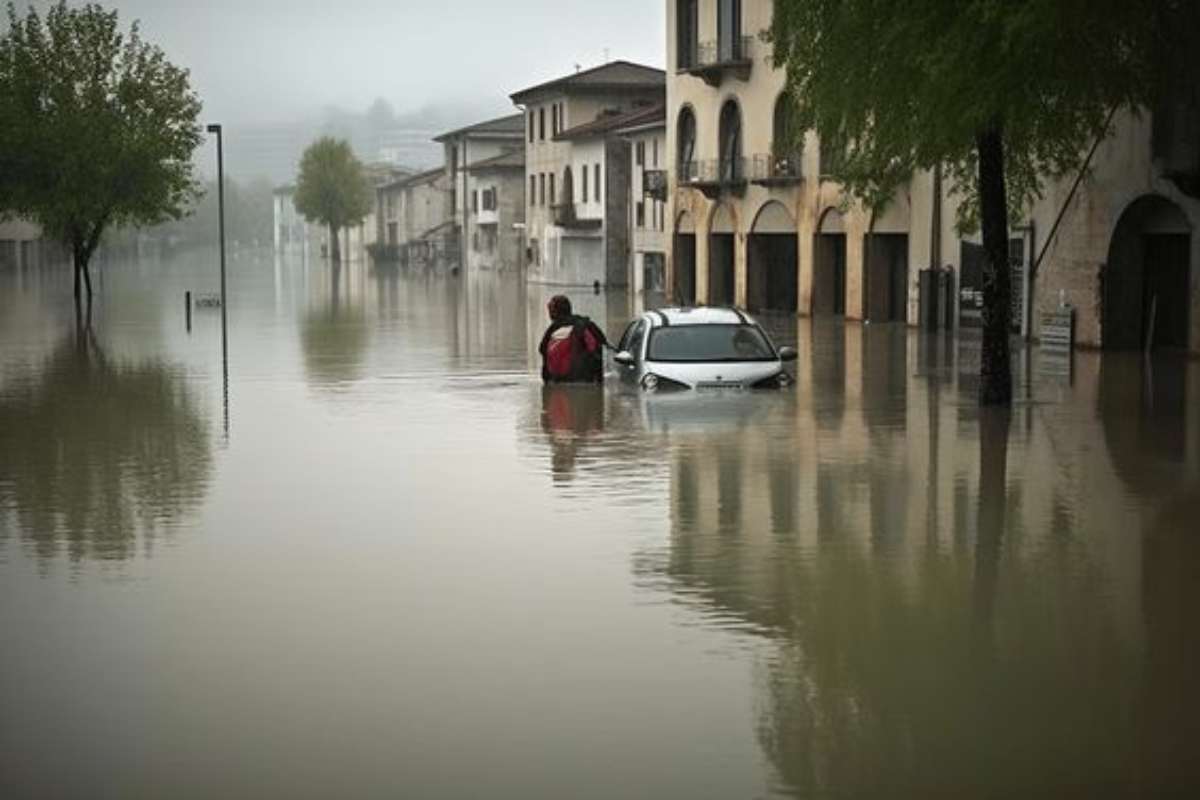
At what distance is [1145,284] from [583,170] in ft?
182

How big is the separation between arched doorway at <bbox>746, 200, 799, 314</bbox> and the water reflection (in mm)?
36276

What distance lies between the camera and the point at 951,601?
1171cm

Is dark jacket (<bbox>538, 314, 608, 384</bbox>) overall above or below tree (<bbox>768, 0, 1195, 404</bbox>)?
below

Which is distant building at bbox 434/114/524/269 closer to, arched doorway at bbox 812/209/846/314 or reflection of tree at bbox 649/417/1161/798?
arched doorway at bbox 812/209/846/314

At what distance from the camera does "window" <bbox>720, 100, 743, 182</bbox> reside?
57062mm

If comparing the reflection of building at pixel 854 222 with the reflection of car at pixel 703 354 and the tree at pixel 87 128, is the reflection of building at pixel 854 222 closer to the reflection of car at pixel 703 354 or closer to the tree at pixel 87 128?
the reflection of car at pixel 703 354

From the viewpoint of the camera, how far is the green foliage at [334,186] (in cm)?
16150

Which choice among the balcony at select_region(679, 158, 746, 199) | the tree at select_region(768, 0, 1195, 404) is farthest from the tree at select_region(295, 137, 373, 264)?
the tree at select_region(768, 0, 1195, 404)

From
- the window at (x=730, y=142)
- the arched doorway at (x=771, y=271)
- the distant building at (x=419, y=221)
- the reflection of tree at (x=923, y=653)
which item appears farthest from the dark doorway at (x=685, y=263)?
the distant building at (x=419, y=221)

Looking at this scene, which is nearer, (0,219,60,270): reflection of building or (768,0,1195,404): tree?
(768,0,1195,404): tree

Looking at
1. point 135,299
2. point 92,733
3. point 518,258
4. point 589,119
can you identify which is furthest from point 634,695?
point 518,258

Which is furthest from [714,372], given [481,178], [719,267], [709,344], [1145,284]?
[481,178]

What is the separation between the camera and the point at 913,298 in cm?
4500

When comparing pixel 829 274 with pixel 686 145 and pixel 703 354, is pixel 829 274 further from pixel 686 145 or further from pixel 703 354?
pixel 703 354
